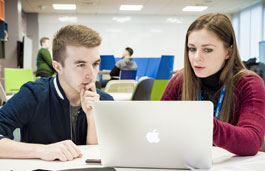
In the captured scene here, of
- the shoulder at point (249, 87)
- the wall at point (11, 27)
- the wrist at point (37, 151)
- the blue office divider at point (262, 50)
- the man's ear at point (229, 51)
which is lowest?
the wrist at point (37, 151)

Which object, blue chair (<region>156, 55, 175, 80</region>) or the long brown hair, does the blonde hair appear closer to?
the long brown hair

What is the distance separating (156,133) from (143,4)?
361 inches

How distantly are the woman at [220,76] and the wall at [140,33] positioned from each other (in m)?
10.0

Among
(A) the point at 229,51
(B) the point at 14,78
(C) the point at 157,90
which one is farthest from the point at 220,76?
(B) the point at 14,78

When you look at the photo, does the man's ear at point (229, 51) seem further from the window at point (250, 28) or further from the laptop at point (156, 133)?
the window at point (250, 28)

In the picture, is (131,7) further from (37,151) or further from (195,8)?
(37,151)

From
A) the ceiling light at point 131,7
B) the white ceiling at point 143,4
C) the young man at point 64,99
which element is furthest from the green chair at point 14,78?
the ceiling light at point 131,7

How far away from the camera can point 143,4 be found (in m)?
9.60

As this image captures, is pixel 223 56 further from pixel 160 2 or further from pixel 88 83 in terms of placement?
pixel 160 2

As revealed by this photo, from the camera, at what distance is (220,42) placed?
4.75 ft

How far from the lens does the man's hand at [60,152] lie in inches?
39.9

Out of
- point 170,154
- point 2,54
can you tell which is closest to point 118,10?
point 2,54

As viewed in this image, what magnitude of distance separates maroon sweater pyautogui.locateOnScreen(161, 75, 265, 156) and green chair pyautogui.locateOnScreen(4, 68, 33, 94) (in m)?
3.02

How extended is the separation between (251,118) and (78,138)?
0.79 meters
